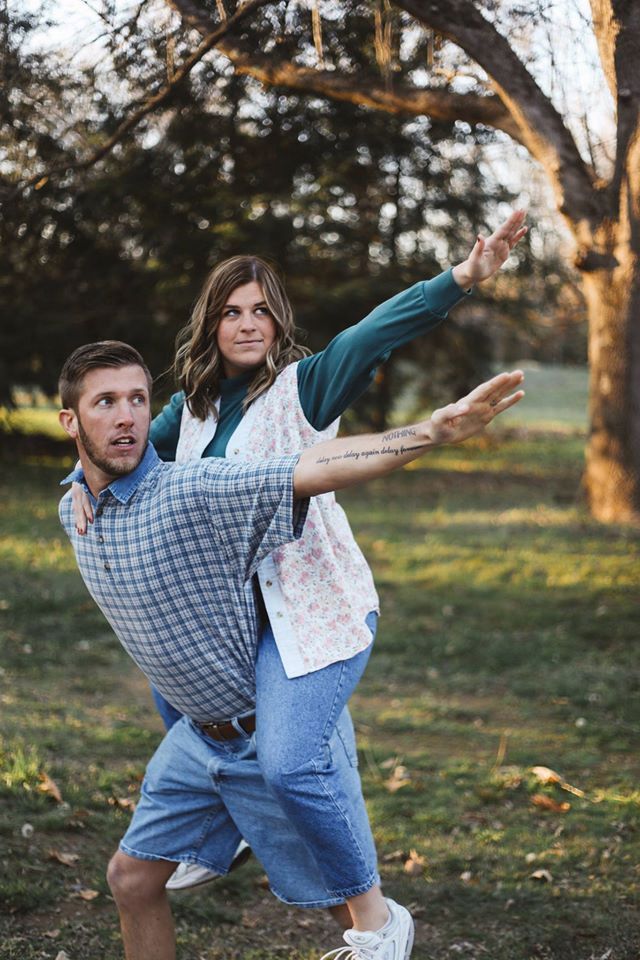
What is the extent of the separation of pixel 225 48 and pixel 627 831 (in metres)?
4.16

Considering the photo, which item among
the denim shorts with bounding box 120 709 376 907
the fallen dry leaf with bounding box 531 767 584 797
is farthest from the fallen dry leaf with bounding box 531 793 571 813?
the denim shorts with bounding box 120 709 376 907

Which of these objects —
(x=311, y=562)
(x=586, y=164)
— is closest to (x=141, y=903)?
(x=311, y=562)

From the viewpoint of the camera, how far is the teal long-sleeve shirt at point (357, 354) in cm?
274

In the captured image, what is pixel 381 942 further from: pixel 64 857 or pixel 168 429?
pixel 64 857

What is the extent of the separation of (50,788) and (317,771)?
2421mm

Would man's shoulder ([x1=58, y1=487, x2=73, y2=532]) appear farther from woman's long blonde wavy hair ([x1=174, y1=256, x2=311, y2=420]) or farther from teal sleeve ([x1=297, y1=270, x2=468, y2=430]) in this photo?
teal sleeve ([x1=297, y1=270, x2=468, y2=430])

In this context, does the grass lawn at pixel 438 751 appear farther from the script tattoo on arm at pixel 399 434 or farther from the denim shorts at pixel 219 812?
the script tattoo on arm at pixel 399 434

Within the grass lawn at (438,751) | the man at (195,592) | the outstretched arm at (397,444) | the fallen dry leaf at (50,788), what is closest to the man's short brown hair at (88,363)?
the man at (195,592)

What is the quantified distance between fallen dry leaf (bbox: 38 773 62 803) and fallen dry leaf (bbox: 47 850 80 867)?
434 millimetres

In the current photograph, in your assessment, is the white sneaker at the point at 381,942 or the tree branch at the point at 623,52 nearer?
the white sneaker at the point at 381,942

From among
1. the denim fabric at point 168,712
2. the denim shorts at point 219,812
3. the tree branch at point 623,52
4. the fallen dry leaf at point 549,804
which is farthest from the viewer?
the fallen dry leaf at point 549,804

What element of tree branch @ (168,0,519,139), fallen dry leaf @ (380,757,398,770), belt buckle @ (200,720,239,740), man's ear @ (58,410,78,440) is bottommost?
→ fallen dry leaf @ (380,757,398,770)

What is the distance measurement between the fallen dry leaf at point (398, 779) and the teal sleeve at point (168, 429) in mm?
2531

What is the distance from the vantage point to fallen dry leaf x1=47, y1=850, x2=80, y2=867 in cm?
413
